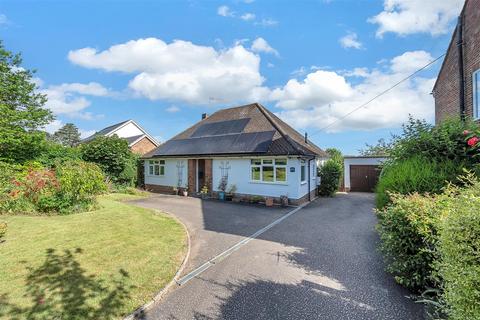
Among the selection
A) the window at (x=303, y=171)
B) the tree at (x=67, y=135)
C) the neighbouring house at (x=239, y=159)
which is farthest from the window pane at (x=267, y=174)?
the tree at (x=67, y=135)

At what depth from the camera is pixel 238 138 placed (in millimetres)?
14984

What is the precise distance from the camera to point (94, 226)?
22.8 ft

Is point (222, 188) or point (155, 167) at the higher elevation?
point (155, 167)

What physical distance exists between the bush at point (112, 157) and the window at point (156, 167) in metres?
1.48

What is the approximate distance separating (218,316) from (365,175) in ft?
62.8

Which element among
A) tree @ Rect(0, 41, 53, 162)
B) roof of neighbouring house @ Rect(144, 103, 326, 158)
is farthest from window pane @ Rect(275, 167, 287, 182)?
tree @ Rect(0, 41, 53, 162)

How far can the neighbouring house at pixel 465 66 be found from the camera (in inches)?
318

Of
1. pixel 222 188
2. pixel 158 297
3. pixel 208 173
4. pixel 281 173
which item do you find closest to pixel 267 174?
pixel 281 173

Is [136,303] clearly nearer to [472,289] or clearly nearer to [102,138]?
[472,289]

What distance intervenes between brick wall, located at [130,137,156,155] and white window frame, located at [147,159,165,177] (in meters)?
8.68

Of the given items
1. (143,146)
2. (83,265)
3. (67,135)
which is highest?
(67,135)

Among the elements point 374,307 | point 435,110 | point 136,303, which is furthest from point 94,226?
point 435,110

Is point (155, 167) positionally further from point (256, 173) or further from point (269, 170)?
point (269, 170)

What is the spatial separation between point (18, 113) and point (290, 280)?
17.0 metres
